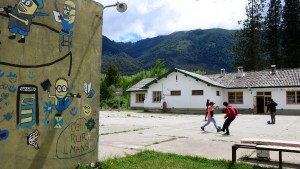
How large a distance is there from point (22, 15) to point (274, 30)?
53966 millimetres

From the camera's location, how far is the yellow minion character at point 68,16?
5.52 metres

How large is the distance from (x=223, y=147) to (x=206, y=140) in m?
1.52

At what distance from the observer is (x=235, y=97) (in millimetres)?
35531

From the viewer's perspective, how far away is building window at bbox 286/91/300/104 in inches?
1215

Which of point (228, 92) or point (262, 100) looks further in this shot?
point (228, 92)

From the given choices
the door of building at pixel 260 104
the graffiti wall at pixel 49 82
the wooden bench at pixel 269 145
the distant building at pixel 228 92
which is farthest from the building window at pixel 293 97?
the graffiti wall at pixel 49 82

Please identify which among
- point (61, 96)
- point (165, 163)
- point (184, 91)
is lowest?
point (165, 163)

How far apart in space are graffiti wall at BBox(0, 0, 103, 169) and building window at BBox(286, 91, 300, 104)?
29.3 meters

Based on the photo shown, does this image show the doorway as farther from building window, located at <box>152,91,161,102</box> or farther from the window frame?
building window, located at <box>152,91,161,102</box>

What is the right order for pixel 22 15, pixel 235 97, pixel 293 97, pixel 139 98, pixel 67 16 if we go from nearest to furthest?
pixel 22 15 < pixel 67 16 < pixel 293 97 < pixel 235 97 < pixel 139 98

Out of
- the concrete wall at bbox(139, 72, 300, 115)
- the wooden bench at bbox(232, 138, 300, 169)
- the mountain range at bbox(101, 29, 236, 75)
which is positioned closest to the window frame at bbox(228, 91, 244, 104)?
the concrete wall at bbox(139, 72, 300, 115)

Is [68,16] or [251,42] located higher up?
[251,42]

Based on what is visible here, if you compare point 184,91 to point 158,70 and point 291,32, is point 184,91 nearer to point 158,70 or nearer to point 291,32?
point 291,32

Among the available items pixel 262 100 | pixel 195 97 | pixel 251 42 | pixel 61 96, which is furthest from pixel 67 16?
pixel 251 42
